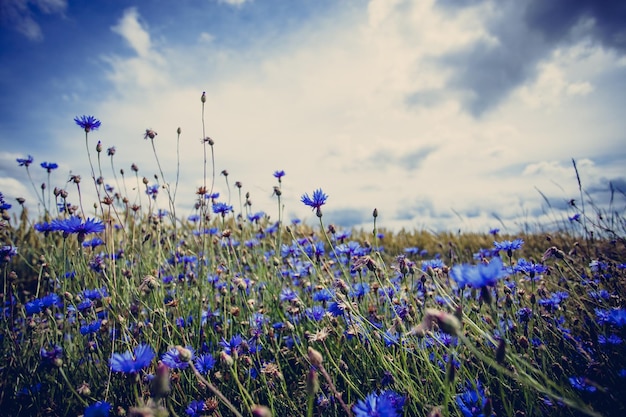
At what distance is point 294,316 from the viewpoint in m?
2.51

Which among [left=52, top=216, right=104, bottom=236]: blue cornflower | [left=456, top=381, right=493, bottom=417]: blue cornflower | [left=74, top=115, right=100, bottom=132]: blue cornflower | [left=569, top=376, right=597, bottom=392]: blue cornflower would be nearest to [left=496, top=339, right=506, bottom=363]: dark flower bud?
[left=456, top=381, right=493, bottom=417]: blue cornflower

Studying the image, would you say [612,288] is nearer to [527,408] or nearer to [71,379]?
[527,408]

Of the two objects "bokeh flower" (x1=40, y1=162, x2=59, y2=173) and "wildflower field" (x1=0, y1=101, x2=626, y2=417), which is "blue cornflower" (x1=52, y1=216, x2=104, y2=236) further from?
"bokeh flower" (x1=40, y1=162, x2=59, y2=173)

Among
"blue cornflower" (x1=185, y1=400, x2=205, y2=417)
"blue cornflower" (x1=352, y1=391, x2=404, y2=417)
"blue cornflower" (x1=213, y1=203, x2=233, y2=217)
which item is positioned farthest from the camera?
"blue cornflower" (x1=213, y1=203, x2=233, y2=217)

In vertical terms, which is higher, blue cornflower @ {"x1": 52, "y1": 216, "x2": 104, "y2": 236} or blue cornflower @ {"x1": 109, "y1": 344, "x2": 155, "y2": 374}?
blue cornflower @ {"x1": 52, "y1": 216, "x2": 104, "y2": 236}

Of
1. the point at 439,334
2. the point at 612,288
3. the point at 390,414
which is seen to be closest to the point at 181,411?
the point at 390,414

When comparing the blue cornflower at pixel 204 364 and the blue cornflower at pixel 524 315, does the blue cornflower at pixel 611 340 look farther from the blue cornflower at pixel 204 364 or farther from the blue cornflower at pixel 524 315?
the blue cornflower at pixel 204 364

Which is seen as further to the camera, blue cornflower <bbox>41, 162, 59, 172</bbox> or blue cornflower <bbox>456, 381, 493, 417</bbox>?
blue cornflower <bbox>41, 162, 59, 172</bbox>

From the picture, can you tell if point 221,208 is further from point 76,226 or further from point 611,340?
point 611,340

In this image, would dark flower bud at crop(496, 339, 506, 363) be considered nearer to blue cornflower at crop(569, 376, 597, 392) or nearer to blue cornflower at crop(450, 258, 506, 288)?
blue cornflower at crop(450, 258, 506, 288)

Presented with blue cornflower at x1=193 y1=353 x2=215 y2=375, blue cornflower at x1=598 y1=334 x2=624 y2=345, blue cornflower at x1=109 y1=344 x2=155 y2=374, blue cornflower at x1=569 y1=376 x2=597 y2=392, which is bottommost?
blue cornflower at x1=569 y1=376 x2=597 y2=392

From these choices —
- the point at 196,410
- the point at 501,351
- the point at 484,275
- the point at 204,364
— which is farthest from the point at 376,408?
the point at 204,364

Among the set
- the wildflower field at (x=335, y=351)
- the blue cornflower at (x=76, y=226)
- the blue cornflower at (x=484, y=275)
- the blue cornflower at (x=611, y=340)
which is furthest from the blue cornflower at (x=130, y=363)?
the blue cornflower at (x=611, y=340)

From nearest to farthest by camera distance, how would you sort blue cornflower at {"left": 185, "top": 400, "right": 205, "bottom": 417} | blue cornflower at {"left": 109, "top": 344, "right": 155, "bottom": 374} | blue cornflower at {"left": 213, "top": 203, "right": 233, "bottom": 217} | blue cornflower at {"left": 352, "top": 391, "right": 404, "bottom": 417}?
1. blue cornflower at {"left": 352, "top": 391, "right": 404, "bottom": 417}
2. blue cornflower at {"left": 109, "top": 344, "right": 155, "bottom": 374}
3. blue cornflower at {"left": 185, "top": 400, "right": 205, "bottom": 417}
4. blue cornflower at {"left": 213, "top": 203, "right": 233, "bottom": 217}
